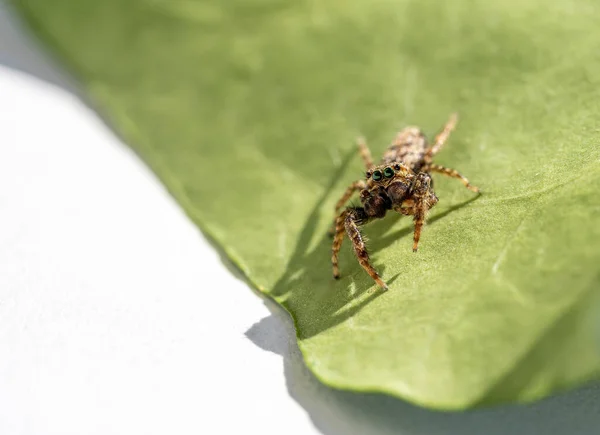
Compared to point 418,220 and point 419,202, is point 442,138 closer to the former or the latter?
point 419,202

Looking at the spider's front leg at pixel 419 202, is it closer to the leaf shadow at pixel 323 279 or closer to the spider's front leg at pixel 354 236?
the leaf shadow at pixel 323 279

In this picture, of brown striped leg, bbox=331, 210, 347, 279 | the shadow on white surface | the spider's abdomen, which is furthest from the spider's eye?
the shadow on white surface

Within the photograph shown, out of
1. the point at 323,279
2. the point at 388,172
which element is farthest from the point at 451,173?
the point at 323,279

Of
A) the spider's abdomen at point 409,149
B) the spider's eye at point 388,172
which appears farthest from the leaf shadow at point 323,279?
the spider's abdomen at point 409,149

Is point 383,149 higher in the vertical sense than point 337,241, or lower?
higher

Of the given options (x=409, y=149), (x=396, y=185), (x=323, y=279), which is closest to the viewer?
(x=323, y=279)

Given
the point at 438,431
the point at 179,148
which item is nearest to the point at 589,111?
the point at 438,431

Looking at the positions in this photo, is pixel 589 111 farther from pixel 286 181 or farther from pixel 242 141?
pixel 242 141

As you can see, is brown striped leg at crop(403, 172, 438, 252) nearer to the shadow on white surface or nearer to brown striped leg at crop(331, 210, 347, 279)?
brown striped leg at crop(331, 210, 347, 279)
